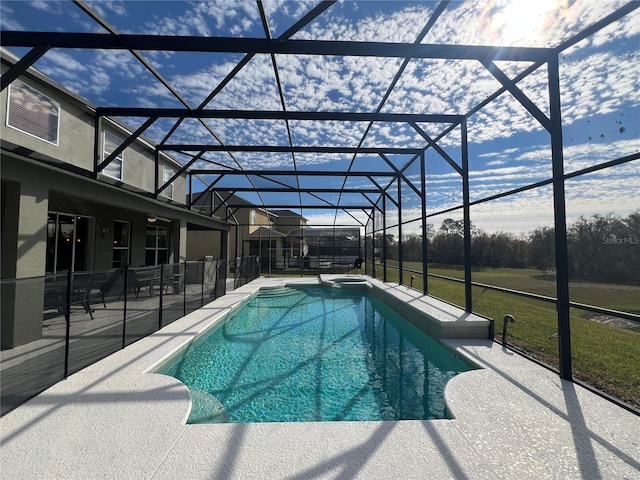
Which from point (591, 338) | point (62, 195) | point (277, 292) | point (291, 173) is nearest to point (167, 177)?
point (291, 173)

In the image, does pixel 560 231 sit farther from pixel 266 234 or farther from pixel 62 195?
pixel 266 234

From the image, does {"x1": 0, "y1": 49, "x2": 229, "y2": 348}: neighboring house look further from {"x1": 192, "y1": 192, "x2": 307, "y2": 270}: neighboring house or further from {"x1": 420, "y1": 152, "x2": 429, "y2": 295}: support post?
{"x1": 420, "y1": 152, "x2": 429, "y2": 295}: support post

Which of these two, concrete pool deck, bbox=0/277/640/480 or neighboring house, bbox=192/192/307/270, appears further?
neighboring house, bbox=192/192/307/270

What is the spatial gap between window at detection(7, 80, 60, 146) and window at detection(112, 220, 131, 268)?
11.6ft

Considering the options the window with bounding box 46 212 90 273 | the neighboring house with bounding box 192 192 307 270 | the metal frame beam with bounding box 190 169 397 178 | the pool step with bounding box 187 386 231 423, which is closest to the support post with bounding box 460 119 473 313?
the metal frame beam with bounding box 190 169 397 178

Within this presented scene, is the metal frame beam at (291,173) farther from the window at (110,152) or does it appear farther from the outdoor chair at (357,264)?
the outdoor chair at (357,264)

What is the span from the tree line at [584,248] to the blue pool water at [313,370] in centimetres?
301

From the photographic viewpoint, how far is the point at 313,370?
4297 mm

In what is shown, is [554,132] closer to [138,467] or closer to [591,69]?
[591,69]

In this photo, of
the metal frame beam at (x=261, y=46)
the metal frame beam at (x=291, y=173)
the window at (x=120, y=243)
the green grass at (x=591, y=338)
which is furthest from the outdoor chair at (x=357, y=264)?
the metal frame beam at (x=261, y=46)

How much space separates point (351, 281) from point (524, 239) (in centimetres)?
724

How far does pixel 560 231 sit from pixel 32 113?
8300 mm

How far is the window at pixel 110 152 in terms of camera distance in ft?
22.8

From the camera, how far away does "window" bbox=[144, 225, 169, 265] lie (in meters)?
10.4
